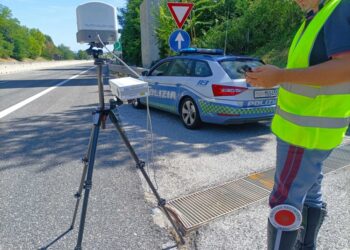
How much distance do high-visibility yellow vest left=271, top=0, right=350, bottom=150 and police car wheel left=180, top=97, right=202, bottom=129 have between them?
13.2ft

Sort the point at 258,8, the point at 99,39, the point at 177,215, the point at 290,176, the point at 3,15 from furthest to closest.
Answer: the point at 3,15
the point at 258,8
the point at 177,215
the point at 99,39
the point at 290,176

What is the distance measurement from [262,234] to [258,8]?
1248 cm

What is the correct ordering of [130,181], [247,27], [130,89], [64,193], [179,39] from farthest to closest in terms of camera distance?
[247,27] → [179,39] → [130,181] → [64,193] → [130,89]

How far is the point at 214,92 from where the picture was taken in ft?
17.0

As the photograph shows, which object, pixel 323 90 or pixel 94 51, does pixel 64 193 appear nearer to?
pixel 94 51

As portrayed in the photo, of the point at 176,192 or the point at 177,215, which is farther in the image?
the point at 176,192

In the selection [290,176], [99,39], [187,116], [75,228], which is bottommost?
[75,228]

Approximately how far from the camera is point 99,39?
7.17 ft

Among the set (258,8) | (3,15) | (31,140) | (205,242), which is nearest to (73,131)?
(31,140)

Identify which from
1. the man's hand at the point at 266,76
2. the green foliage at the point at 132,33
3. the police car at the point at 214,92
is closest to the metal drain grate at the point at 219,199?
the man's hand at the point at 266,76

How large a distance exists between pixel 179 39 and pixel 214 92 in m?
3.51

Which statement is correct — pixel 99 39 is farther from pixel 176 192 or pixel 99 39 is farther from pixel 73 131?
pixel 73 131

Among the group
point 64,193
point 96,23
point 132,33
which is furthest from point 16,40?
point 96,23

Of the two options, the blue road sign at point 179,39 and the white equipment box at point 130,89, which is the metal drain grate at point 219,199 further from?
the blue road sign at point 179,39
